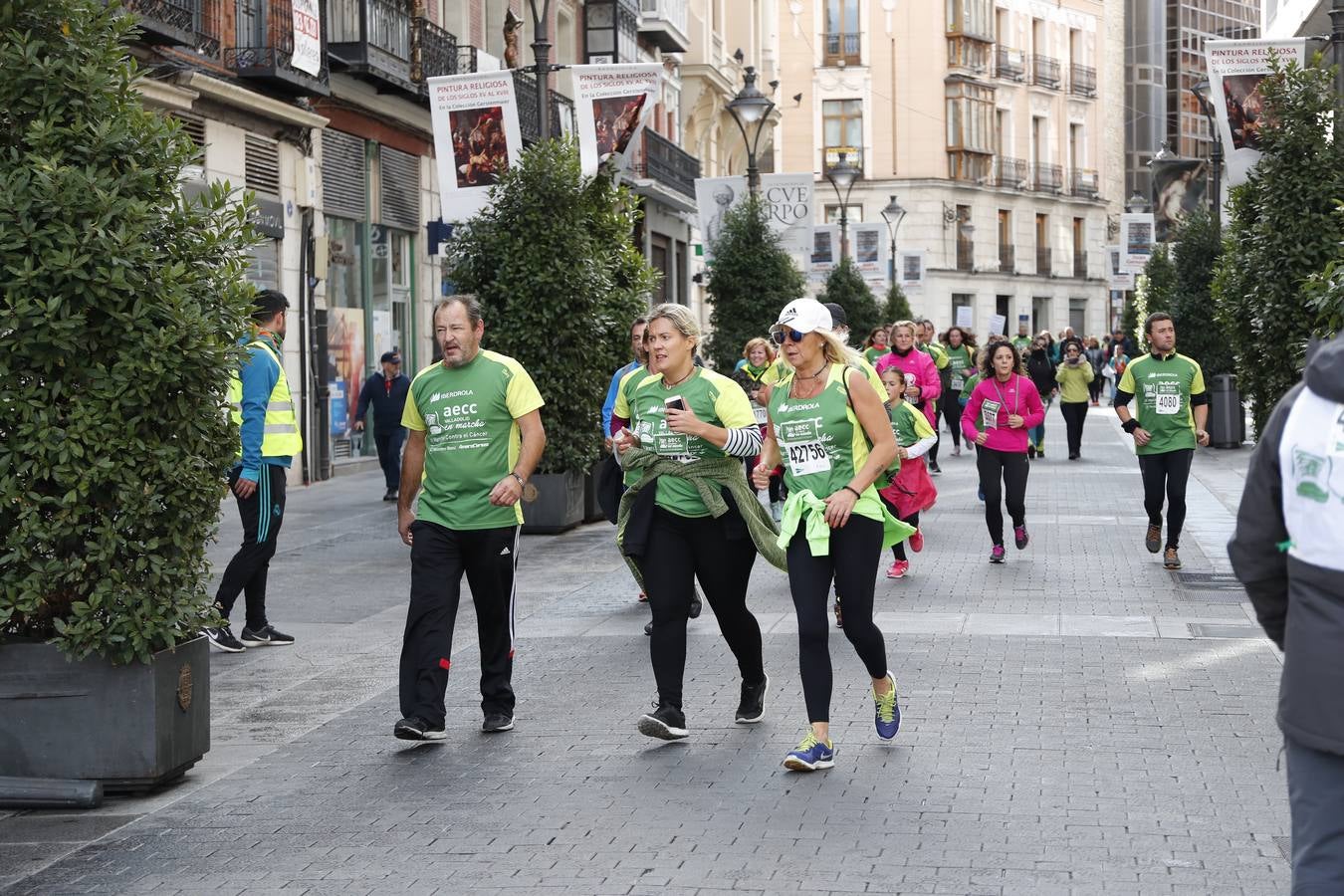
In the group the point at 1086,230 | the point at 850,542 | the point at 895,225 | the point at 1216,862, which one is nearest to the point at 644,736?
the point at 850,542

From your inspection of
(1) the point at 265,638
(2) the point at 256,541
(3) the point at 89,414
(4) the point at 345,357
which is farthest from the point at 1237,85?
(4) the point at 345,357

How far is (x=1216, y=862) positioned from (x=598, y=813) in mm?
1986

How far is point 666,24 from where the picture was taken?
40531 mm

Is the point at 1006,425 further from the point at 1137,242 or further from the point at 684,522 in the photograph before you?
the point at 1137,242

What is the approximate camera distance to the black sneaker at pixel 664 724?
741 centimetres

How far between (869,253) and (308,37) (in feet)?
79.4

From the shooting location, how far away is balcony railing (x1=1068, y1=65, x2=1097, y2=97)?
80.8 m

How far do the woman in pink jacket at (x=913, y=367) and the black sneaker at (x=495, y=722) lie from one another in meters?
9.05

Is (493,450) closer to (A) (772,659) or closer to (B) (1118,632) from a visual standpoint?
(A) (772,659)

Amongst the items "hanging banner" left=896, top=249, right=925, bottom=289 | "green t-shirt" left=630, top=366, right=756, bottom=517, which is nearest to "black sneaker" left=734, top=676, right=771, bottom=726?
"green t-shirt" left=630, top=366, right=756, bottom=517

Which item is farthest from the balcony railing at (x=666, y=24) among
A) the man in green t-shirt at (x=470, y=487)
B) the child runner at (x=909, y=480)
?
the man in green t-shirt at (x=470, y=487)

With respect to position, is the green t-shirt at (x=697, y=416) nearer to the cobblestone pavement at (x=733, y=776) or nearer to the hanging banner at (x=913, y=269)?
the cobblestone pavement at (x=733, y=776)

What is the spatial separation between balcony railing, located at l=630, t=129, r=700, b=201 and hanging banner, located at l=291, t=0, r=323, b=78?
14.5m

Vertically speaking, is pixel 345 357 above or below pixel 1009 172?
below
